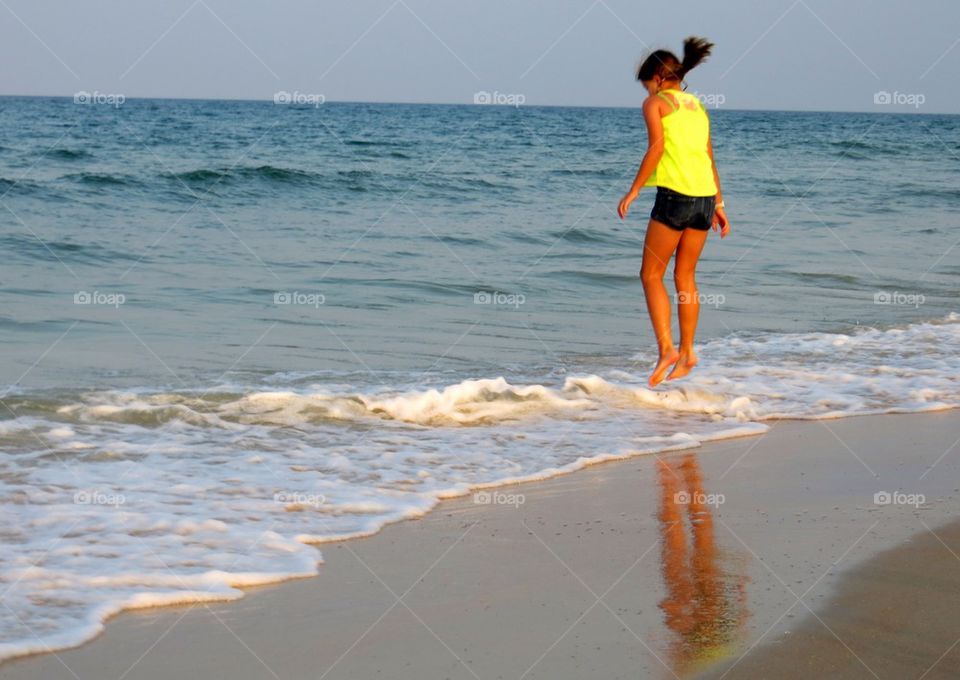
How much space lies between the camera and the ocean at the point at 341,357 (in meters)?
4.42

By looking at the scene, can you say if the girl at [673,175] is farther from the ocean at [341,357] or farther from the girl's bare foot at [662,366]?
the ocean at [341,357]

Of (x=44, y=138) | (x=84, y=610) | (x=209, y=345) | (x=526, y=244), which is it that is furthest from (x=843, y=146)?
(x=84, y=610)

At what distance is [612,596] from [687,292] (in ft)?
10.4

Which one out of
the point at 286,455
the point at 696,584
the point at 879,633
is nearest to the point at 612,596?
the point at 696,584

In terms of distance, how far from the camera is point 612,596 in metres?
3.69

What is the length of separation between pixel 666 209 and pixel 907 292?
655 centimetres

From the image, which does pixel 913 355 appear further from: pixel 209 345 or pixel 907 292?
pixel 209 345

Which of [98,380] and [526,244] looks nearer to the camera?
[98,380]

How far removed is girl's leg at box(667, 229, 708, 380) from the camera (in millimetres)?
6461

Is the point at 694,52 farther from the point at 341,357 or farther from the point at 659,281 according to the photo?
the point at 341,357

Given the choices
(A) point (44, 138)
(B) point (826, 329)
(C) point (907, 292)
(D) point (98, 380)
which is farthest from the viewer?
(A) point (44, 138)

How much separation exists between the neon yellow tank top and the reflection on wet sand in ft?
6.16

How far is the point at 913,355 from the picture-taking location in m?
8.48

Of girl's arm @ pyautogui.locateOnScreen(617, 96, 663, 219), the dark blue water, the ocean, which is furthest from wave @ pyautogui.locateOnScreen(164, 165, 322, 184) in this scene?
girl's arm @ pyautogui.locateOnScreen(617, 96, 663, 219)
